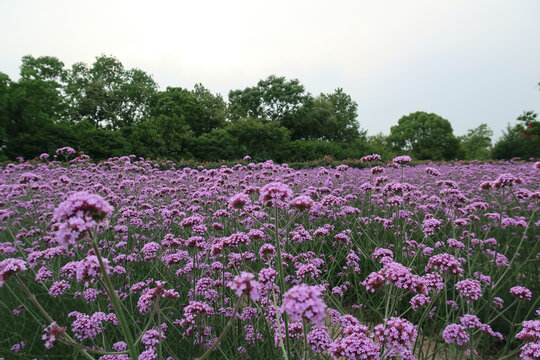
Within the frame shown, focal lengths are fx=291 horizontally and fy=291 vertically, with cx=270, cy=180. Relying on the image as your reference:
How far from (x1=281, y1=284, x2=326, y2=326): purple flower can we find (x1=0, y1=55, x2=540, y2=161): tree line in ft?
85.6

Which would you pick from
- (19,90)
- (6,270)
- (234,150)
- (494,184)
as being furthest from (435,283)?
(19,90)

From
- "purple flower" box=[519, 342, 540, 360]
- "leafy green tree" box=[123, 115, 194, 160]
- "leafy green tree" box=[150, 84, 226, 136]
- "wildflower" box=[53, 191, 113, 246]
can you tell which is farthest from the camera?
"leafy green tree" box=[150, 84, 226, 136]

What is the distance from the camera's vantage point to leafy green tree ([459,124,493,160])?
7061 cm

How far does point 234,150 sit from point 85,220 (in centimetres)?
3060

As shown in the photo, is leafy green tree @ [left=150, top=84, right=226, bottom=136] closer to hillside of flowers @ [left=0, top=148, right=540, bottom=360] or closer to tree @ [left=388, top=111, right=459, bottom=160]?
hillside of flowers @ [left=0, top=148, right=540, bottom=360]

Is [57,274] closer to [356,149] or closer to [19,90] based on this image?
[19,90]

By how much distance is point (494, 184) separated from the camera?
3.27m

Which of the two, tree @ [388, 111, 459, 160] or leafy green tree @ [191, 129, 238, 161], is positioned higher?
tree @ [388, 111, 459, 160]

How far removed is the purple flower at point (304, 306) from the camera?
1.15 m

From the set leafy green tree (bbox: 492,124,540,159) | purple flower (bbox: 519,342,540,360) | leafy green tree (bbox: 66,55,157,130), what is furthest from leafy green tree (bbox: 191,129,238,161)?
leafy green tree (bbox: 492,124,540,159)

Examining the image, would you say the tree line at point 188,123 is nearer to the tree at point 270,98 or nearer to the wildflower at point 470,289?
the tree at point 270,98

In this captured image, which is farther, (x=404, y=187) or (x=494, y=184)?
(x=404, y=187)

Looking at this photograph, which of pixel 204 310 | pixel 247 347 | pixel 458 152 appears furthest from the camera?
pixel 458 152

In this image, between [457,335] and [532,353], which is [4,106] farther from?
[532,353]
